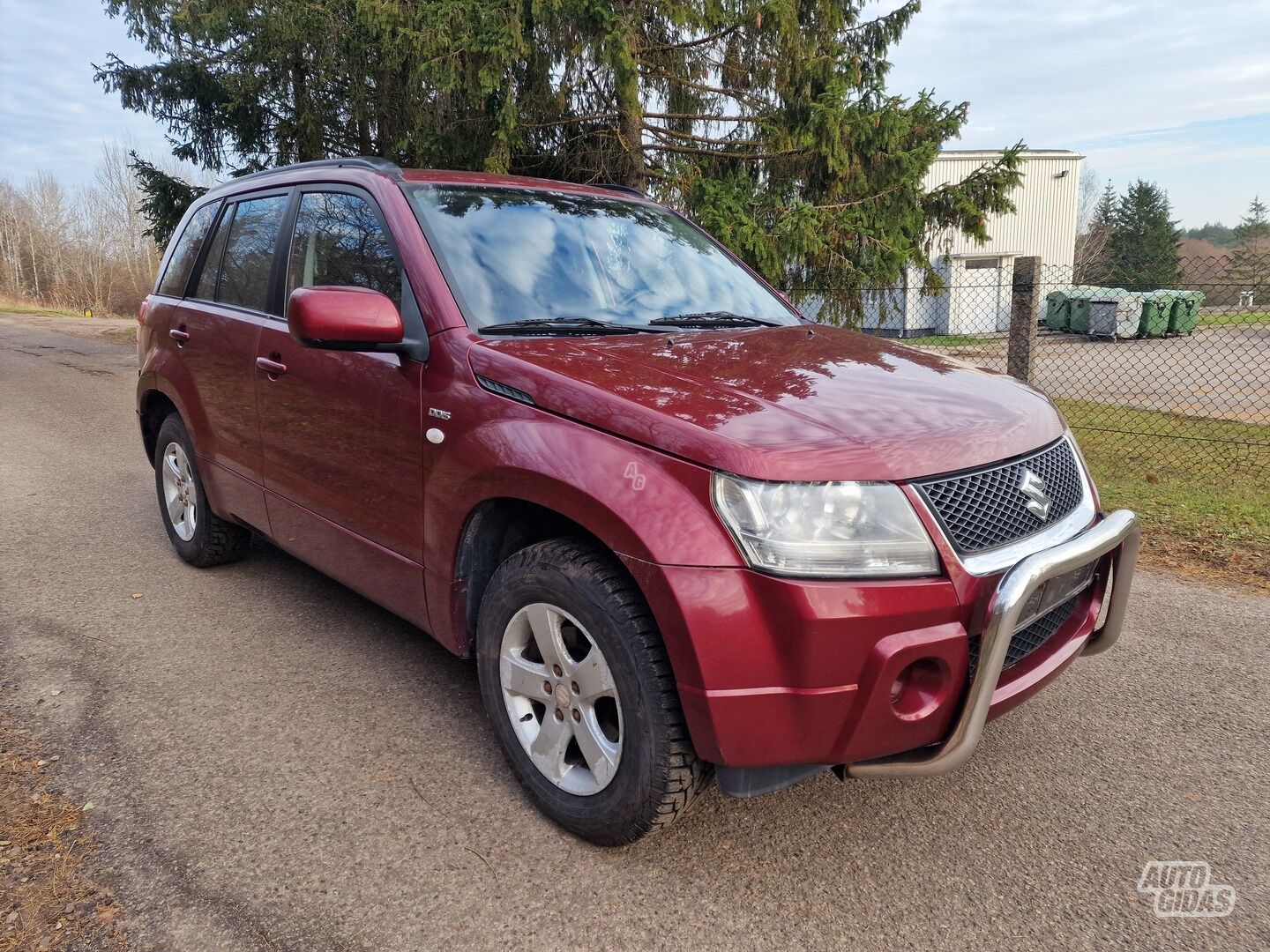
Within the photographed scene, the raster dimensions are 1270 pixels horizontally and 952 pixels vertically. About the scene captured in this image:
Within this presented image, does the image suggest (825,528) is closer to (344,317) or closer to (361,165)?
(344,317)

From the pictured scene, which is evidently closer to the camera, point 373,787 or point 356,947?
point 356,947

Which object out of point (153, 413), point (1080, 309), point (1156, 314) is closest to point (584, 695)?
point (153, 413)

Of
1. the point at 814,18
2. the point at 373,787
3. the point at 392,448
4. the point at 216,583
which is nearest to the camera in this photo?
the point at 373,787

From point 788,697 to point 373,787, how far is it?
1.42m

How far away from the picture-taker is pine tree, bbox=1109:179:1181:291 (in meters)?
45.8

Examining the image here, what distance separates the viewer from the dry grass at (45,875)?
2160mm

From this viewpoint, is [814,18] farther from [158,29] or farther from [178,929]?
[178,929]

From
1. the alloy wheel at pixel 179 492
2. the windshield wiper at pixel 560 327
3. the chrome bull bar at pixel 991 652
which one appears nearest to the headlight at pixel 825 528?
the chrome bull bar at pixel 991 652

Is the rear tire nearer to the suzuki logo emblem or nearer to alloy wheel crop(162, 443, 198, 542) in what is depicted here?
alloy wheel crop(162, 443, 198, 542)

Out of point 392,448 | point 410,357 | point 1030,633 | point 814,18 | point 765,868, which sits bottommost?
point 765,868

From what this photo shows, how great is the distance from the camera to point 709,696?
2131mm

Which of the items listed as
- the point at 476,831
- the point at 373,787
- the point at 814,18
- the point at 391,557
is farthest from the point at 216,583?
the point at 814,18

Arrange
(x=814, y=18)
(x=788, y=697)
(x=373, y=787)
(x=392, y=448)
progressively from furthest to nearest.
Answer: (x=814, y=18), (x=392, y=448), (x=373, y=787), (x=788, y=697)

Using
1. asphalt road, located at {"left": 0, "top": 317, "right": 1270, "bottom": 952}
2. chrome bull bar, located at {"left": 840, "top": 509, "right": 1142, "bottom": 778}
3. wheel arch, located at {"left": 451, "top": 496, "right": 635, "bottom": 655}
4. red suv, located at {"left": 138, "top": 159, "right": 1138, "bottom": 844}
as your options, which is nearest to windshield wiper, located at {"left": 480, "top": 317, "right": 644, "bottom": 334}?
red suv, located at {"left": 138, "top": 159, "right": 1138, "bottom": 844}
